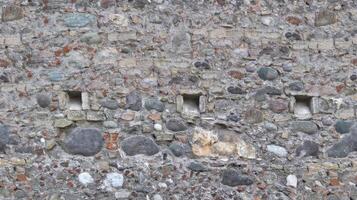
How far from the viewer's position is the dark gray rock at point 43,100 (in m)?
4.23

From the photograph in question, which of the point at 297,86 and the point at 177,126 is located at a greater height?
the point at 297,86

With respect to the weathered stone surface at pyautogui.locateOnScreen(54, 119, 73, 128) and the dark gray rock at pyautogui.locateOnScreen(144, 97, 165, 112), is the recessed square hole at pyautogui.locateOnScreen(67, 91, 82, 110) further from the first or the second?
the dark gray rock at pyautogui.locateOnScreen(144, 97, 165, 112)

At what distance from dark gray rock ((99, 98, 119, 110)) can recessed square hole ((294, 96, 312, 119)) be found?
129 centimetres

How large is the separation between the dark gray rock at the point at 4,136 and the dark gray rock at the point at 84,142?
1.32 ft

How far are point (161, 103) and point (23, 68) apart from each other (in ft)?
3.36

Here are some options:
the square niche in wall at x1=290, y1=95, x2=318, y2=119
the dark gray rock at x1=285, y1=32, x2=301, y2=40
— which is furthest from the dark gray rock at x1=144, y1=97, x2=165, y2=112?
the dark gray rock at x1=285, y1=32, x2=301, y2=40

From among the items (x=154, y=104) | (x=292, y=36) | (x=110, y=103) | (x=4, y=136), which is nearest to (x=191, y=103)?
(x=154, y=104)

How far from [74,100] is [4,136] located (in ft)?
1.80

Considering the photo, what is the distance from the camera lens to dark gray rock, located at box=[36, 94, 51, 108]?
4.23 meters

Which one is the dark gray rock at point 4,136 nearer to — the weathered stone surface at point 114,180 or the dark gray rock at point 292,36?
the weathered stone surface at point 114,180

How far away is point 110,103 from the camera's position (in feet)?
13.9

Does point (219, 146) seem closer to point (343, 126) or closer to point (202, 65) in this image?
point (202, 65)

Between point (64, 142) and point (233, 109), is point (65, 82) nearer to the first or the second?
point (64, 142)

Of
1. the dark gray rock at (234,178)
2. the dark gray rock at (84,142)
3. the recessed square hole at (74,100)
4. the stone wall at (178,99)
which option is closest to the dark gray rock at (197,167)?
the stone wall at (178,99)
